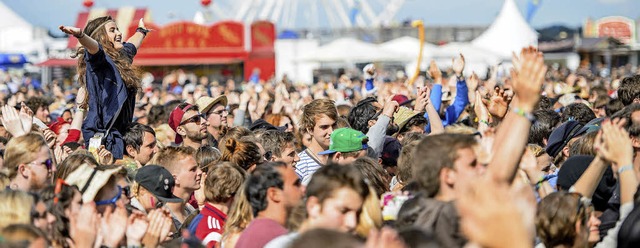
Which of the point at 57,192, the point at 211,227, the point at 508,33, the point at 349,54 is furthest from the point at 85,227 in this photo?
the point at 508,33

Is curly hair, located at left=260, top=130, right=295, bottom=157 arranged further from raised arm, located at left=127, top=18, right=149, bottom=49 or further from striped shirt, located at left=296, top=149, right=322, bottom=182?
raised arm, located at left=127, top=18, right=149, bottom=49

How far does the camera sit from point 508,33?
45.5 meters

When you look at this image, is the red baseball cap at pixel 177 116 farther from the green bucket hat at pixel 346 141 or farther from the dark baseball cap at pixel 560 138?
the dark baseball cap at pixel 560 138

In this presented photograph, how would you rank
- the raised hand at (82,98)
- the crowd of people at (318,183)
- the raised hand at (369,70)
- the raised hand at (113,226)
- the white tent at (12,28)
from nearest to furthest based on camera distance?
the crowd of people at (318,183)
the raised hand at (113,226)
the raised hand at (82,98)
the raised hand at (369,70)
the white tent at (12,28)

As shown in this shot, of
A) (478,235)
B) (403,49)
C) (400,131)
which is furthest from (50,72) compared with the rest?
(478,235)

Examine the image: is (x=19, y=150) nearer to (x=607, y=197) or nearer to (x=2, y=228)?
(x=2, y=228)

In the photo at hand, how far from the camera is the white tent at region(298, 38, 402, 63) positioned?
110 ft

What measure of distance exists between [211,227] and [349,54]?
2814cm

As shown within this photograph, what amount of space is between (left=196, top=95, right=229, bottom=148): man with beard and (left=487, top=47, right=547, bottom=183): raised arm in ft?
18.8

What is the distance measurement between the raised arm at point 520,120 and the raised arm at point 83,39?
3.59m

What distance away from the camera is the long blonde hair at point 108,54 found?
7.91m

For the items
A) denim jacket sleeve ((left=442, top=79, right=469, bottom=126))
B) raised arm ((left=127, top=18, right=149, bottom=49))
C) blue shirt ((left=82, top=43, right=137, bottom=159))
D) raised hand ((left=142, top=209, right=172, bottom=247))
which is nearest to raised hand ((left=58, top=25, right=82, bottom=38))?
blue shirt ((left=82, top=43, right=137, bottom=159))

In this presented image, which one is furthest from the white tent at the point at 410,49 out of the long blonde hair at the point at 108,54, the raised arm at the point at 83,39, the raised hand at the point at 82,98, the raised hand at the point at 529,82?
the raised hand at the point at 529,82

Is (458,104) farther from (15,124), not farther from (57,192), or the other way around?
(57,192)
